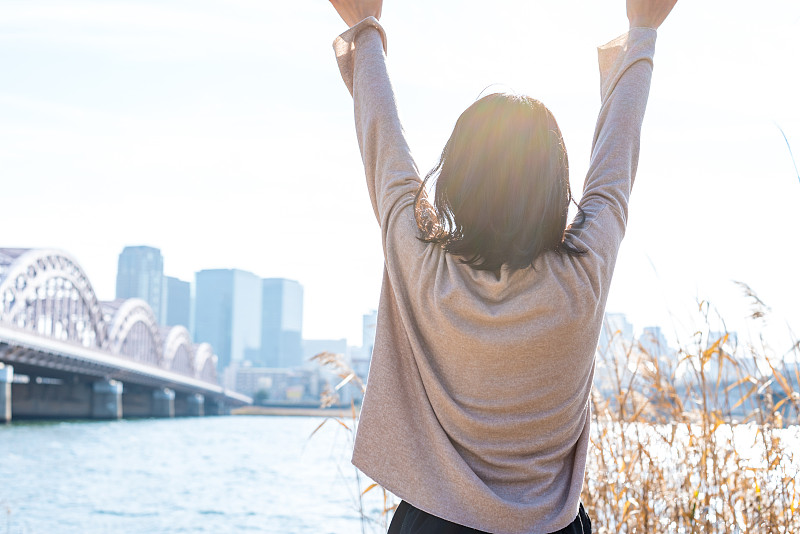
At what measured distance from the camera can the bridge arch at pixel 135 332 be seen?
51031 mm

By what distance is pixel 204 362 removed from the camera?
3152 inches

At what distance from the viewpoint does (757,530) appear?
2.53m

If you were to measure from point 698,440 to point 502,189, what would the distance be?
2.26m

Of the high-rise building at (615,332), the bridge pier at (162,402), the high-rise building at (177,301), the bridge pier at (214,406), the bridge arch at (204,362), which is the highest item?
the high-rise building at (177,301)

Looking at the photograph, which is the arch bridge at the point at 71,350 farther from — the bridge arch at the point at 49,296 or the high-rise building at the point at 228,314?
the high-rise building at the point at 228,314

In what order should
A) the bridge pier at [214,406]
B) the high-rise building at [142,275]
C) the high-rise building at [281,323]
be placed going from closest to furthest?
the bridge pier at [214,406], the high-rise building at [281,323], the high-rise building at [142,275]

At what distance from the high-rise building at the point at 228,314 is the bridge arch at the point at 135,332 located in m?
110

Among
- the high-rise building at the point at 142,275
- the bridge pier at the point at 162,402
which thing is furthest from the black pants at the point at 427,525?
the high-rise building at the point at 142,275

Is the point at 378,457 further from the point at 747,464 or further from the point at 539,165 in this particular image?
the point at 747,464

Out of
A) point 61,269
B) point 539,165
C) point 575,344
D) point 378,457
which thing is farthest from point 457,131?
point 61,269

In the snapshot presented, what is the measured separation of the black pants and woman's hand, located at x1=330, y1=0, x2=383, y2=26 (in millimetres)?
850

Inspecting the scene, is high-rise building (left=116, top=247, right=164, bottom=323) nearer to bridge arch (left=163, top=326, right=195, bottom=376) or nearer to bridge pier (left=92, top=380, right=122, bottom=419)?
bridge arch (left=163, top=326, right=195, bottom=376)

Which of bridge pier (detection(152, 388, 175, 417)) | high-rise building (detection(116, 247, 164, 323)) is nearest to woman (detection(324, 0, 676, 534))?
bridge pier (detection(152, 388, 175, 417))

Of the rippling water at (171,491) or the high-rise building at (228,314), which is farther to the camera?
the high-rise building at (228,314)
